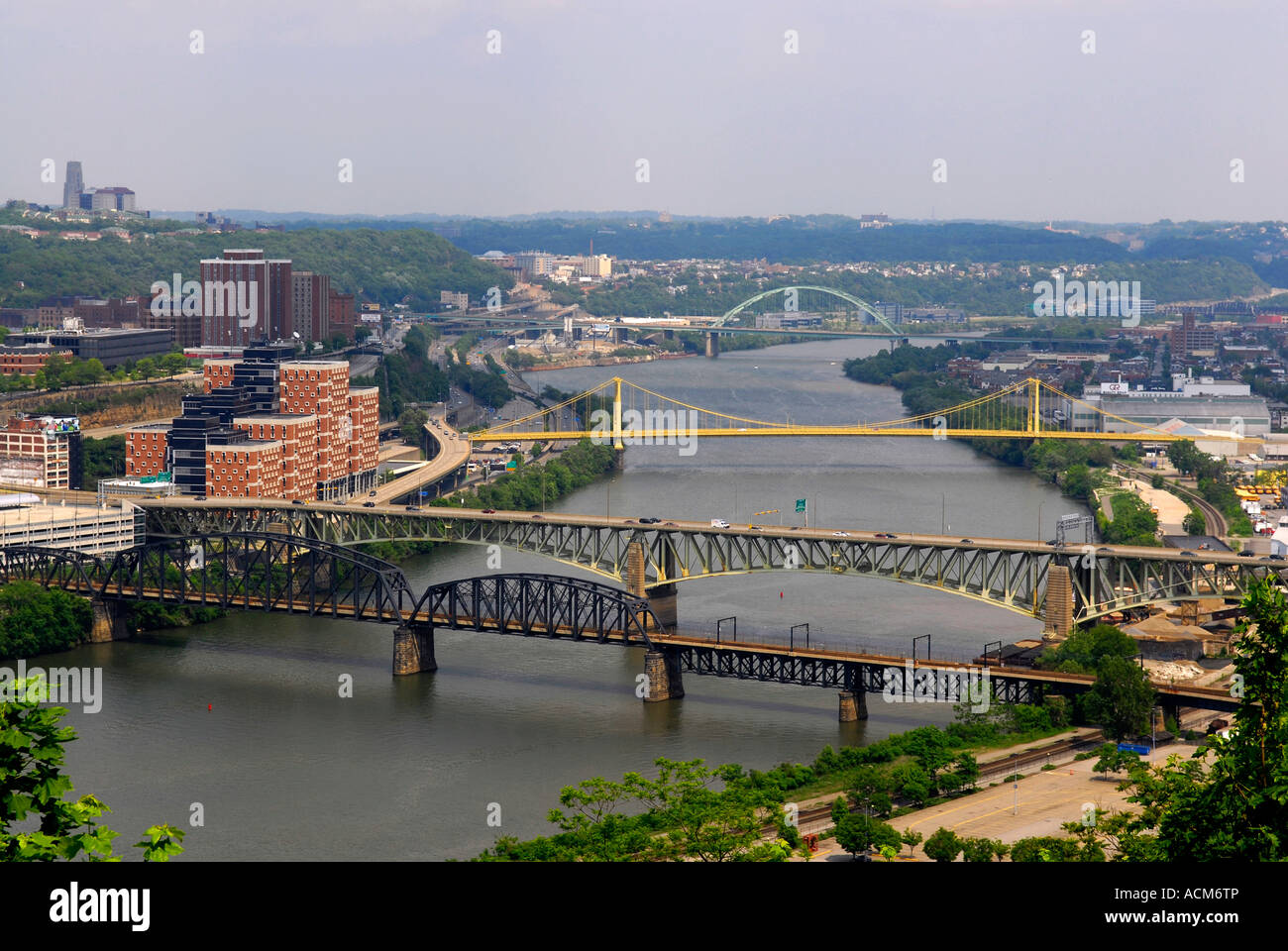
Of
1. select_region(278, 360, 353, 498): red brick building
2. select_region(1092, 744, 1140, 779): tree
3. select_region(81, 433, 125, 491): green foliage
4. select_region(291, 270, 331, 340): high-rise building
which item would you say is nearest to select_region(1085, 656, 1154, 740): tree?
select_region(1092, 744, 1140, 779): tree

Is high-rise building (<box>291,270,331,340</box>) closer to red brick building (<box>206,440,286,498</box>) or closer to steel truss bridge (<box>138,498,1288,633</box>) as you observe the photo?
red brick building (<box>206,440,286,498</box>)

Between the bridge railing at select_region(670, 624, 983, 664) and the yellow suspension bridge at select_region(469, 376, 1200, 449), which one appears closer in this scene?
the bridge railing at select_region(670, 624, 983, 664)

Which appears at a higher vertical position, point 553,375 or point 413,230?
point 413,230

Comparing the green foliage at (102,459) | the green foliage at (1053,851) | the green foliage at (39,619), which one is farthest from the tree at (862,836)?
the green foliage at (102,459)

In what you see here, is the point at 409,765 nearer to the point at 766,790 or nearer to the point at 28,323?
the point at 766,790

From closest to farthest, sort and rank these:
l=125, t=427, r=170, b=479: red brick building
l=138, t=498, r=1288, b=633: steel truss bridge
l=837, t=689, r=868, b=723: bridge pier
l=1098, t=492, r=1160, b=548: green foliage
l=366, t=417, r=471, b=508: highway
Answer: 1. l=837, t=689, r=868, b=723: bridge pier
2. l=138, t=498, r=1288, b=633: steel truss bridge
3. l=1098, t=492, r=1160, b=548: green foliage
4. l=125, t=427, r=170, b=479: red brick building
5. l=366, t=417, r=471, b=508: highway
